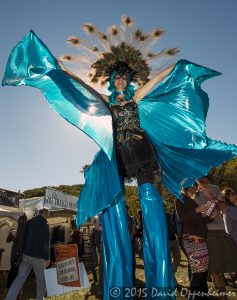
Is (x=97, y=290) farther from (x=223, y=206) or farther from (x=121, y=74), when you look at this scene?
(x=121, y=74)

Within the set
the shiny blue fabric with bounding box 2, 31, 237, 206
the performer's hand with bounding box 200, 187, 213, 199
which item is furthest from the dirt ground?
the shiny blue fabric with bounding box 2, 31, 237, 206

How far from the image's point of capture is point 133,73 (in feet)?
10.0

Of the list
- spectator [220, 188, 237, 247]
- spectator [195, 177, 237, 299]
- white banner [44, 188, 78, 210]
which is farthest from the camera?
white banner [44, 188, 78, 210]

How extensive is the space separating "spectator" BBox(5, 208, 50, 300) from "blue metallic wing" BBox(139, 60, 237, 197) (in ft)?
11.2

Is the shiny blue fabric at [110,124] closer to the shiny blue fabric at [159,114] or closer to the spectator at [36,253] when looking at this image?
the shiny blue fabric at [159,114]

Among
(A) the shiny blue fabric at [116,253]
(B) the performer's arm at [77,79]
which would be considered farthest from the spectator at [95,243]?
(B) the performer's arm at [77,79]

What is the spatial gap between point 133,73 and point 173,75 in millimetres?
426

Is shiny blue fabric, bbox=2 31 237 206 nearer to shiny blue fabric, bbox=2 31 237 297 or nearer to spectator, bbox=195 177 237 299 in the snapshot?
shiny blue fabric, bbox=2 31 237 297

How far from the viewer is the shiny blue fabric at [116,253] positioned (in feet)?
7.33

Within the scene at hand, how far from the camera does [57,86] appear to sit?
262 centimetres

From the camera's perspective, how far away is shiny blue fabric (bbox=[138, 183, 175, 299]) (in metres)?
2.15

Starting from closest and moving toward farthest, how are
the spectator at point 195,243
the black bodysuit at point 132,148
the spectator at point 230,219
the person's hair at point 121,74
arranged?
the black bodysuit at point 132,148, the person's hair at point 121,74, the spectator at point 195,243, the spectator at point 230,219

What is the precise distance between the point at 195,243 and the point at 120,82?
7.16ft

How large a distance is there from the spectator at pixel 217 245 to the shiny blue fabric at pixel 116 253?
193cm
